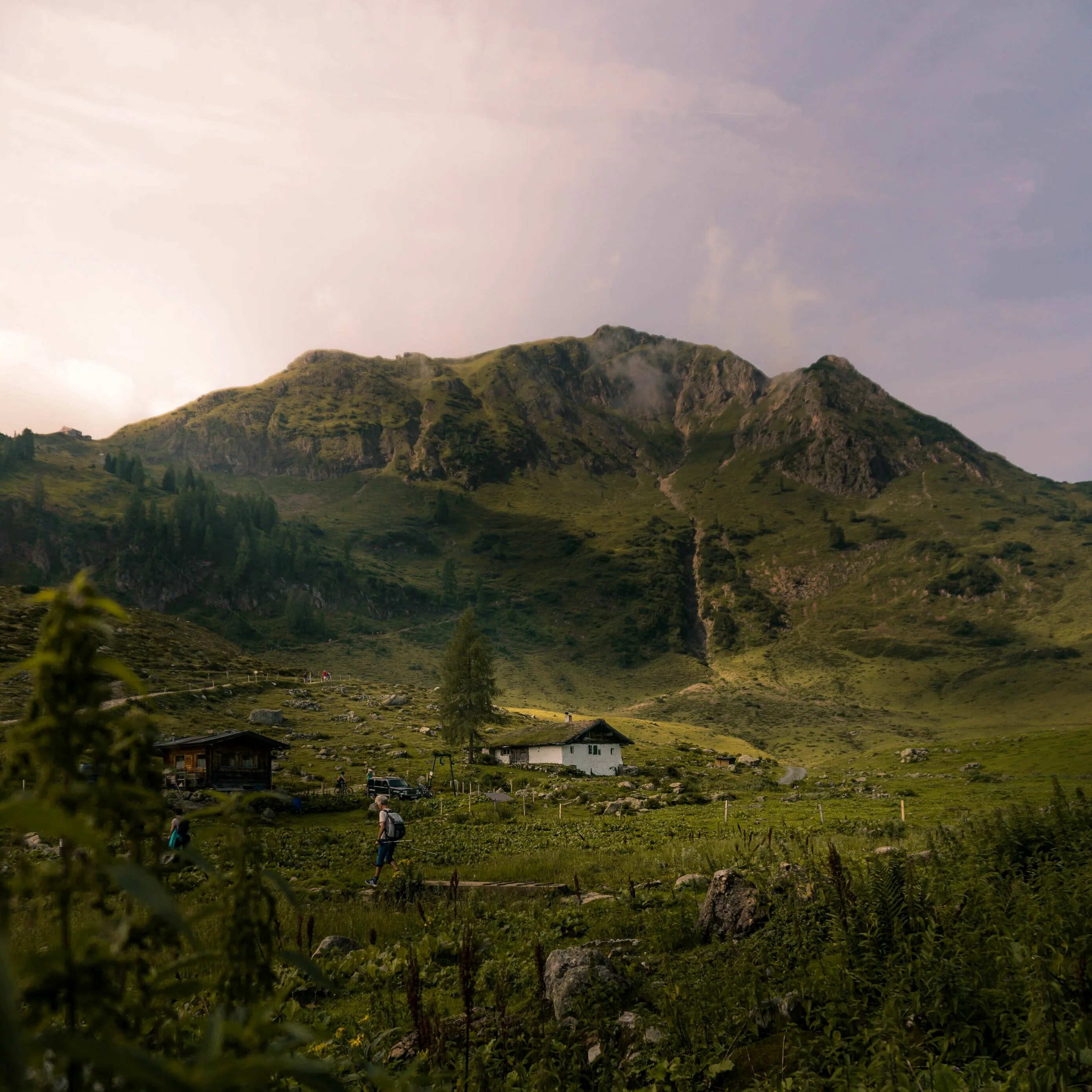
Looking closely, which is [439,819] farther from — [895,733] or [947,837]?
[895,733]

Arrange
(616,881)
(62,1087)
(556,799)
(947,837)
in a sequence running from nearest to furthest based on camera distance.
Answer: (62,1087), (947,837), (616,881), (556,799)

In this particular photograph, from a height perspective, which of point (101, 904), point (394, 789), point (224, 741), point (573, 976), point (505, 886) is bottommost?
point (394, 789)

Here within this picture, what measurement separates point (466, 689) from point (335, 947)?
2212 inches

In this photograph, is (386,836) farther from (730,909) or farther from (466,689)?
(466,689)

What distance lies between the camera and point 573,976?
885 centimetres

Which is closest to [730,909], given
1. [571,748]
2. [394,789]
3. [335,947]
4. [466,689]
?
[335,947]

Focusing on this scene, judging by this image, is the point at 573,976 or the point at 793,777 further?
the point at 793,777

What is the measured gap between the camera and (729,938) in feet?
35.0

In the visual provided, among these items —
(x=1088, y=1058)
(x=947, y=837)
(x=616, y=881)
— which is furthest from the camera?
(x=616, y=881)

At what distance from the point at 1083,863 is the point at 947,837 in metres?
4.11

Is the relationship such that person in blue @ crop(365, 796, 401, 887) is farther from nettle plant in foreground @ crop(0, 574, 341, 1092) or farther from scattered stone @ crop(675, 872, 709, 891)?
nettle plant in foreground @ crop(0, 574, 341, 1092)

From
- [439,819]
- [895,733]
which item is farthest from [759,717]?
[439,819]

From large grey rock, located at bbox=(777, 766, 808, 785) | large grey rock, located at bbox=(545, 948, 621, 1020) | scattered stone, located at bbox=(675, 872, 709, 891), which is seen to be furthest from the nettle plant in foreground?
→ large grey rock, located at bbox=(777, 766, 808, 785)

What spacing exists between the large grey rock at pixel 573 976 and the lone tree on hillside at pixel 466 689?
5868cm
